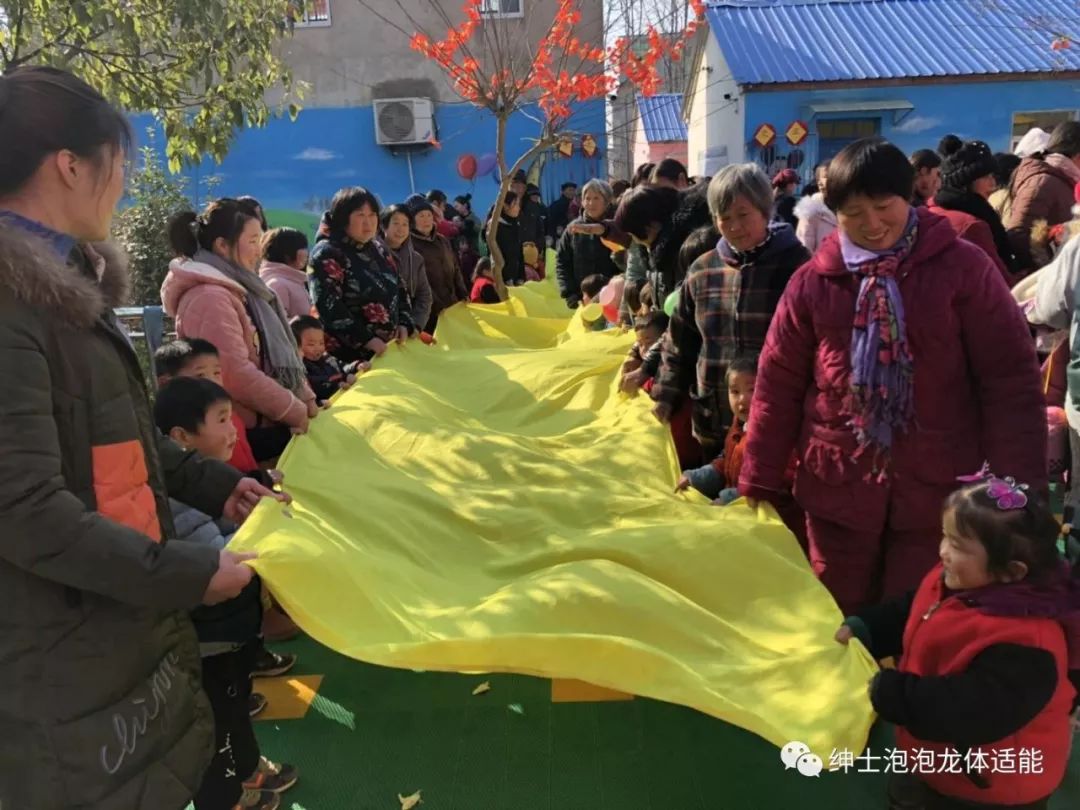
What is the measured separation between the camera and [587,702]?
104 inches

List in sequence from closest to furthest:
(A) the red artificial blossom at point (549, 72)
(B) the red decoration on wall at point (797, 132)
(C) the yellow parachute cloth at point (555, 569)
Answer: (C) the yellow parachute cloth at point (555, 569) < (A) the red artificial blossom at point (549, 72) < (B) the red decoration on wall at point (797, 132)

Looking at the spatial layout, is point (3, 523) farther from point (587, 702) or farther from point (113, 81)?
point (113, 81)

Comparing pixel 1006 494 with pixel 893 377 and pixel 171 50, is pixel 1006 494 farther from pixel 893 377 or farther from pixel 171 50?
pixel 171 50

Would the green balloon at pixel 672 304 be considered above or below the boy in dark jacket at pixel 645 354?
above

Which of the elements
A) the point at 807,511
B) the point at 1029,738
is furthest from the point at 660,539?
the point at 1029,738

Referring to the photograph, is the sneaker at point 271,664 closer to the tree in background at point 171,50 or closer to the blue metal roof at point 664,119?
the tree in background at point 171,50

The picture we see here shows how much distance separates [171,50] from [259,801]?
4024mm

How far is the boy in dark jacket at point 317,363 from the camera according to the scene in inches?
155

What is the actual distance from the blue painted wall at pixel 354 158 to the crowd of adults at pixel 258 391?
1030cm

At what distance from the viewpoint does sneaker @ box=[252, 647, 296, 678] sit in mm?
2896

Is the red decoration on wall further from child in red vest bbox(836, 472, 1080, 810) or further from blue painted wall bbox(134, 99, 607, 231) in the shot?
child in red vest bbox(836, 472, 1080, 810)

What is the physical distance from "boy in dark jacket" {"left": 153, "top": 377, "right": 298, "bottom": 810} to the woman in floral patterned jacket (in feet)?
6.13

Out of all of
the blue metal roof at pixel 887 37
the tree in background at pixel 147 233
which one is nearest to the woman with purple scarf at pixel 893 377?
the tree in background at pixel 147 233

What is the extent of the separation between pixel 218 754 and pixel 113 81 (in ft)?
12.1
